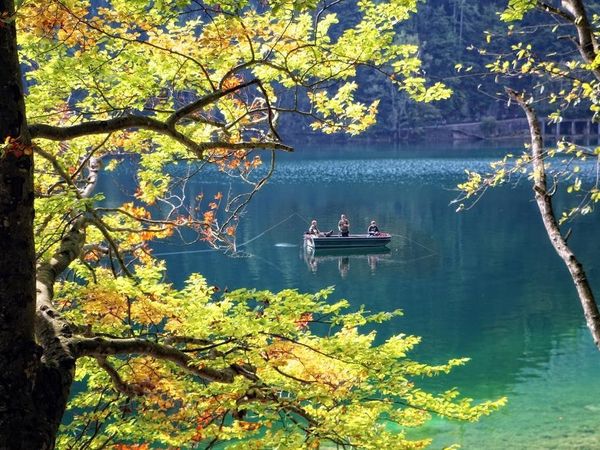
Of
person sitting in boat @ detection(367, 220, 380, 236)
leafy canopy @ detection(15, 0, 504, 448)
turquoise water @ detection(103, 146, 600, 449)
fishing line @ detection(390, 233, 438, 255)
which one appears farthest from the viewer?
fishing line @ detection(390, 233, 438, 255)

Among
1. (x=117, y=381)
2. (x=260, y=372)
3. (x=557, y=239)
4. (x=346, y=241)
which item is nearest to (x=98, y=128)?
(x=117, y=381)

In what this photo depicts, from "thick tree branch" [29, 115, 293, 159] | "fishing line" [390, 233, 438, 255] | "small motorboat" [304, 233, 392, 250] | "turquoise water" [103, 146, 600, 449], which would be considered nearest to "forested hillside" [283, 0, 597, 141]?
"turquoise water" [103, 146, 600, 449]

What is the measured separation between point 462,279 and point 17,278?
1939 centimetres

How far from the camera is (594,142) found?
5578 cm

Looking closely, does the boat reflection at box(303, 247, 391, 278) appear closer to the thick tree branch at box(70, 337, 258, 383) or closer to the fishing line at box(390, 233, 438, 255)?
the fishing line at box(390, 233, 438, 255)

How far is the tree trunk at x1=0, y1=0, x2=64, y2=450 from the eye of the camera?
10.2ft

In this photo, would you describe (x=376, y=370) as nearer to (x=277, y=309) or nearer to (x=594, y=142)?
(x=277, y=309)

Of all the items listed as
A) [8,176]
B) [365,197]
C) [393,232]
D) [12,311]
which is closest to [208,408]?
[12,311]

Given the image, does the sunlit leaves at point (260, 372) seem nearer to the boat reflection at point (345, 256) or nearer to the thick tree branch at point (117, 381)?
the thick tree branch at point (117, 381)

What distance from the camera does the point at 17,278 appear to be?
3223 mm

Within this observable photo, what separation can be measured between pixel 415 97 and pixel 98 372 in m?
3.39

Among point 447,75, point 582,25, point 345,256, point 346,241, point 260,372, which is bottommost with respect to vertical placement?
point 345,256

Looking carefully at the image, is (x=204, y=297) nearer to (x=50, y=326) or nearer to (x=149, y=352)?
(x=149, y=352)

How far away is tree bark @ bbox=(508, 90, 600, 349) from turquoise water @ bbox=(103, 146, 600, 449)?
20.2 feet
